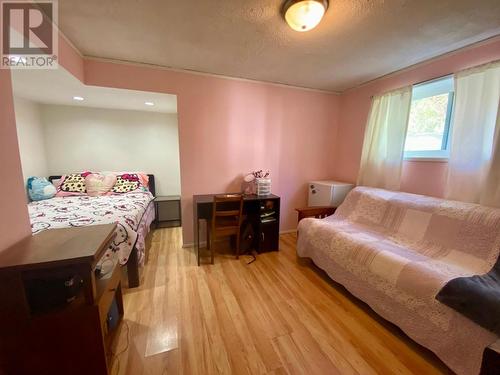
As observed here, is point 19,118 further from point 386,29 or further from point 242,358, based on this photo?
point 386,29

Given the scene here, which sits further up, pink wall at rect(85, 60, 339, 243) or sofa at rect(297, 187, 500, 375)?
pink wall at rect(85, 60, 339, 243)

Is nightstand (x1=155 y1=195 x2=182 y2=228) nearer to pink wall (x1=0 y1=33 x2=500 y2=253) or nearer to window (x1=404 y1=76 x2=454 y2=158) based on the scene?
pink wall (x1=0 y1=33 x2=500 y2=253)

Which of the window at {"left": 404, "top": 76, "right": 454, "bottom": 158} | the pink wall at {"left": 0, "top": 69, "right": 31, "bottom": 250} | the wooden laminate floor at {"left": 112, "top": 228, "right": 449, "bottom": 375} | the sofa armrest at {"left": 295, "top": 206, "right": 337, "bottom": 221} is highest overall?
the window at {"left": 404, "top": 76, "right": 454, "bottom": 158}

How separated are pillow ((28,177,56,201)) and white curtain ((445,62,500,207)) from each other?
4769mm

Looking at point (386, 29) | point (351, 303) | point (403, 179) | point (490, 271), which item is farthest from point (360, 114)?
point (351, 303)

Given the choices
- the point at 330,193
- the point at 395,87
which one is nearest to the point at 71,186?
the point at 330,193

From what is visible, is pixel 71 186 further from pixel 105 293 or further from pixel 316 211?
pixel 316 211

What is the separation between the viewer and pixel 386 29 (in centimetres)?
170

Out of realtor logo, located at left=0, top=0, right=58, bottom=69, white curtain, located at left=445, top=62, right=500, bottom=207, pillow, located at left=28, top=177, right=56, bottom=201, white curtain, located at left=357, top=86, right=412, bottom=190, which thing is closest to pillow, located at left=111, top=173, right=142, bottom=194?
pillow, located at left=28, top=177, right=56, bottom=201

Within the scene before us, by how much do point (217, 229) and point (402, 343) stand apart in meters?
1.90

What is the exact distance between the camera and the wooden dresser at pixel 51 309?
96 centimetres

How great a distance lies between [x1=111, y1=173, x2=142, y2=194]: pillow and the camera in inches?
125

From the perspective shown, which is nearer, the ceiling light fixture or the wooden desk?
the ceiling light fixture

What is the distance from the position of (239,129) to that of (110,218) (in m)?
1.90
